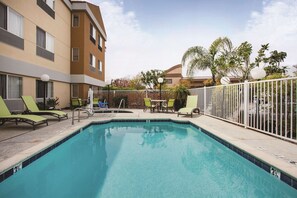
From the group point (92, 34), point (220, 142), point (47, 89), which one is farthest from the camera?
point (92, 34)

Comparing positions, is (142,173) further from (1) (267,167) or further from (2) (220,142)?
(2) (220,142)

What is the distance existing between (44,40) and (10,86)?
4412 millimetres

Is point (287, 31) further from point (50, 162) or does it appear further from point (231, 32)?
point (50, 162)

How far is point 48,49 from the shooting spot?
13391 millimetres

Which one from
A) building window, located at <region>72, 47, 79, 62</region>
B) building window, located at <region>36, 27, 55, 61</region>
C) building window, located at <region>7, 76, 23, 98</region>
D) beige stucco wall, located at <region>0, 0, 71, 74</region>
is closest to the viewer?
building window, located at <region>7, 76, 23, 98</region>

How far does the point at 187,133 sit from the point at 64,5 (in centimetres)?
1388

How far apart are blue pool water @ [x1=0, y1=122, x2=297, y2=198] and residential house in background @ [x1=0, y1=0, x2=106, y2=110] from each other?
20.6ft

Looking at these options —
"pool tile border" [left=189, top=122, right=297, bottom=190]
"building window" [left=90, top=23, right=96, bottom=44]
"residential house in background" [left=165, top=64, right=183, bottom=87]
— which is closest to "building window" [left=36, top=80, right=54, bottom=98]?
"building window" [left=90, top=23, right=96, bottom=44]

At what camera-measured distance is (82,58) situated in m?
16.8

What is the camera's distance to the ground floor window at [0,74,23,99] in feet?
30.3

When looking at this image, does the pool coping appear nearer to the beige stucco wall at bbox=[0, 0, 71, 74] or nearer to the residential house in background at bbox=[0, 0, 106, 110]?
the residential house in background at bbox=[0, 0, 106, 110]

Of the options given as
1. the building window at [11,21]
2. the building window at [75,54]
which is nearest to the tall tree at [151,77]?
the building window at [75,54]

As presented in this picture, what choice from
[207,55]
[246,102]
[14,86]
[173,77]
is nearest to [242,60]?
[207,55]

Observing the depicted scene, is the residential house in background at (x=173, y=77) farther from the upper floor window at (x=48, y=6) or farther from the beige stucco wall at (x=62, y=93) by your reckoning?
the upper floor window at (x=48, y=6)
